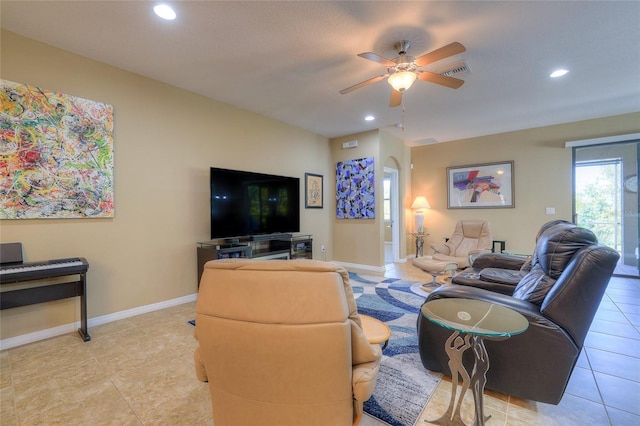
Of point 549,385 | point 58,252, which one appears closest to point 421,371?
point 549,385

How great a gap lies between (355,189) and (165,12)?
3.99 metres

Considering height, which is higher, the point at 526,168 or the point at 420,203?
the point at 526,168

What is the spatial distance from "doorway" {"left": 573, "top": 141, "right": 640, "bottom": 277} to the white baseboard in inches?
266

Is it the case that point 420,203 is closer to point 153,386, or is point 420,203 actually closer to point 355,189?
point 355,189

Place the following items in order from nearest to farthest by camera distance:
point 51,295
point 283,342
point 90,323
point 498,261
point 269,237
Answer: point 283,342
point 51,295
point 90,323
point 498,261
point 269,237

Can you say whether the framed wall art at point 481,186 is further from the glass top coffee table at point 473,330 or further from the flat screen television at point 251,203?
the glass top coffee table at point 473,330

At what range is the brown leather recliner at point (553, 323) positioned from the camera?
4.94 ft

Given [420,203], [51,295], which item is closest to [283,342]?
[51,295]

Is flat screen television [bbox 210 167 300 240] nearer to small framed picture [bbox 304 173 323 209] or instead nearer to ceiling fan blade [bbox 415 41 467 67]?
small framed picture [bbox 304 173 323 209]

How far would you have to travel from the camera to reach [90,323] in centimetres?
280

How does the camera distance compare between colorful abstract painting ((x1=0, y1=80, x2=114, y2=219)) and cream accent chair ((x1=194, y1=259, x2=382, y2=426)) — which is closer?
cream accent chair ((x1=194, y1=259, x2=382, y2=426))

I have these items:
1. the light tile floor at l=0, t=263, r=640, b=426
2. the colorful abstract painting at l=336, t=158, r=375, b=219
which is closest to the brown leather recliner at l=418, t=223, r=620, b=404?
the light tile floor at l=0, t=263, r=640, b=426

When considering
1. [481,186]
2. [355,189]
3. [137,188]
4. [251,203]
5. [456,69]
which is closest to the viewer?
[456,69]

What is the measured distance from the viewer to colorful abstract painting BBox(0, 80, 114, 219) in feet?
7.78
